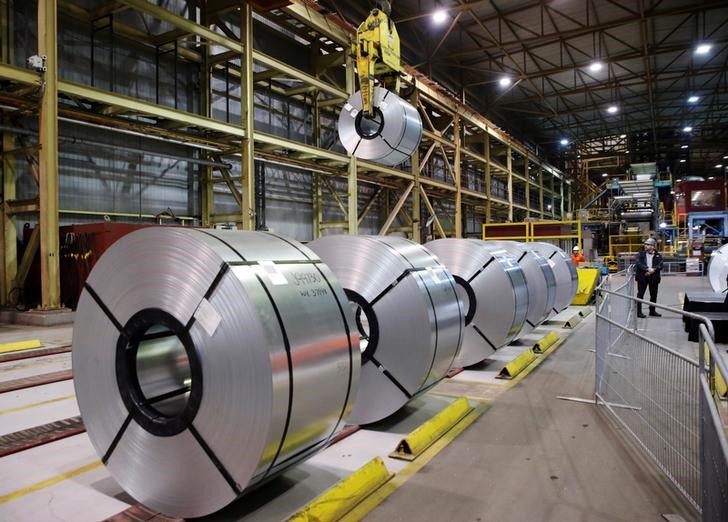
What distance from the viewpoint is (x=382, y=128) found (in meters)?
7.10

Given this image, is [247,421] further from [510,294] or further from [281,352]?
[510,294]

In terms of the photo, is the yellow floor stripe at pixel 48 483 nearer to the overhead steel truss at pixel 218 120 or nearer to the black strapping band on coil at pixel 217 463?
the black strapping band on coil at pixel 217 463

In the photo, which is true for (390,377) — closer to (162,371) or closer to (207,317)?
(162,371)

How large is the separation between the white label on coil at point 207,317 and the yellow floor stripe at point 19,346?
5234mm

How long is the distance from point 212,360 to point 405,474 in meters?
1.46

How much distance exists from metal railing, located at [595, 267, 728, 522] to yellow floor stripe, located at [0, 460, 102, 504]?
3.18m

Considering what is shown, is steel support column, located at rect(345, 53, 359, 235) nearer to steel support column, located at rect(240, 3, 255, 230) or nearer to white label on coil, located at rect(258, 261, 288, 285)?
steel support column, located at rect(240, 3, 255, 230)

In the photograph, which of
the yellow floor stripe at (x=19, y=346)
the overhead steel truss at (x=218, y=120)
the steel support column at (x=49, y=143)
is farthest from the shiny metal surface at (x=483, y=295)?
the steel support column at (x=49, y=143)

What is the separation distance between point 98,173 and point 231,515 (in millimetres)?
8762

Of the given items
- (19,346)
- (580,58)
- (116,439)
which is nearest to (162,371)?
(116,439)

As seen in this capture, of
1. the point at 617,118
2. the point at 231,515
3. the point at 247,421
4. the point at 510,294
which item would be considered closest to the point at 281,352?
the point at 247,421

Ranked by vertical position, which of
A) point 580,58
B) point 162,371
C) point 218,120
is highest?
point 580,58

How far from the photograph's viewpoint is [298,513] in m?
2.34

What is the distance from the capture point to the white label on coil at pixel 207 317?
7.25 feet
